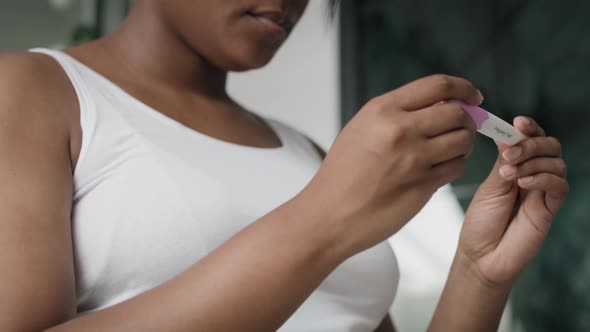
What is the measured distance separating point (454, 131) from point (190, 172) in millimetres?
230

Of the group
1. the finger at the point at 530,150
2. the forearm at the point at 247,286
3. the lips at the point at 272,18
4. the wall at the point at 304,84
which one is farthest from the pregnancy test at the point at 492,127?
the wall at the point at 304,84

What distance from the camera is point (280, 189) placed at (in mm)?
581

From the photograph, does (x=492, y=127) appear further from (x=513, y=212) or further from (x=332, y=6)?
(x=332, y=6)

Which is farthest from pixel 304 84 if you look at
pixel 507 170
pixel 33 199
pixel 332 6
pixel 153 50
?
pixel 33 199

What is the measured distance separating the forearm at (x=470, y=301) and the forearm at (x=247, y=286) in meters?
0.30

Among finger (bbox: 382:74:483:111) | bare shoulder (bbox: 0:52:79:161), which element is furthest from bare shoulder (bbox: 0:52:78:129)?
finger (bbox: 382:74:483:111)

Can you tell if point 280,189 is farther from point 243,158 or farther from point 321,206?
point 321,206

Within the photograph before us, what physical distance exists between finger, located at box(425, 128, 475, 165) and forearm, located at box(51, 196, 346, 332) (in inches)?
3.2

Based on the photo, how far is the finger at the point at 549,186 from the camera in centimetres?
54

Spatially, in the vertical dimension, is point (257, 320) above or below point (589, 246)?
above

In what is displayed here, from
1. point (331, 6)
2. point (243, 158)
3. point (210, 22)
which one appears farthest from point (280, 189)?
point (331, 6)

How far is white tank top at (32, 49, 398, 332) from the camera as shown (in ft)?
1.53

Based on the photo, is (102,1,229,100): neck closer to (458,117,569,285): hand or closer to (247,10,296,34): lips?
(247,10,296,34): lips

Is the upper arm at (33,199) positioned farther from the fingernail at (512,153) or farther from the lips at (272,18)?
the fingernail at (512,153)
